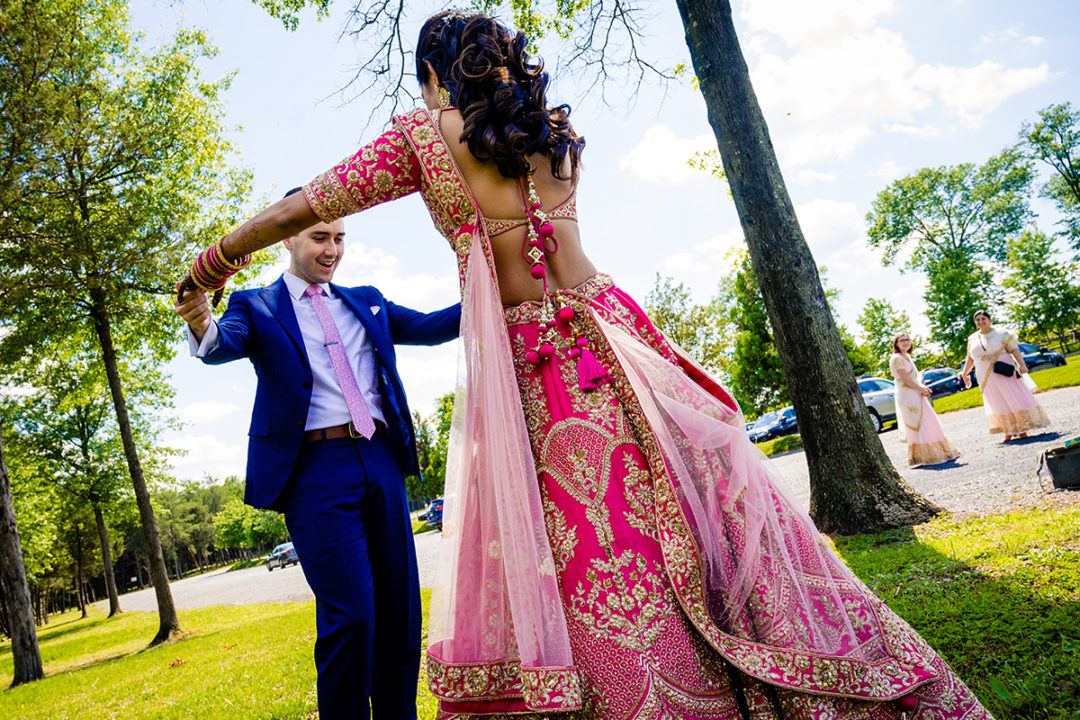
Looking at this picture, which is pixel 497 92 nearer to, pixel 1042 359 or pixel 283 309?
pixel 283 309

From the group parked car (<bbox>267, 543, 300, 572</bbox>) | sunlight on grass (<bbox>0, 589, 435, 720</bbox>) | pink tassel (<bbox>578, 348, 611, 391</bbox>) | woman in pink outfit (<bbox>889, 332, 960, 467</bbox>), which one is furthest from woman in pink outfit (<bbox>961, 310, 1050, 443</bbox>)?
parked car (<bbox>267, 543, 300, 572</bbox>)

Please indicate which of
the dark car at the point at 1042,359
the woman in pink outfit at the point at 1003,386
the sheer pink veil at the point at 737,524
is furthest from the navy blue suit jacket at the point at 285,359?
the dark car at the point at 1042,359

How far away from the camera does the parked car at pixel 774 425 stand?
99.9 feet

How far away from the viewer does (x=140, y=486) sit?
1226 centimetres

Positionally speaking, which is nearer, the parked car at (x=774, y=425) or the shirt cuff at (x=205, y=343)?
the shirt cuff at (x=205, y=343)

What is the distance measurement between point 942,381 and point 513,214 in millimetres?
36324

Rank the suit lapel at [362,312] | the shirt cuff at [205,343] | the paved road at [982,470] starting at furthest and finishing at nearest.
Result: the paved road at [982,470], the suit lapel at [362,312], the shirt cuff at [205,343]

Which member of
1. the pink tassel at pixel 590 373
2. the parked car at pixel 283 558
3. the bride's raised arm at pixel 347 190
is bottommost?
the parked car at pixel 283 558

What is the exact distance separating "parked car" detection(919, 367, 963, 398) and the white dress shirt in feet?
113

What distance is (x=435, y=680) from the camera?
64.7 inches

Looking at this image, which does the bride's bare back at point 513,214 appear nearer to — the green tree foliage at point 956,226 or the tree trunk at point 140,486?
the tree trunk at point 140,486

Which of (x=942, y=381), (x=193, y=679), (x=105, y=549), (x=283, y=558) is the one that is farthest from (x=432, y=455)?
(x=193, y=679)

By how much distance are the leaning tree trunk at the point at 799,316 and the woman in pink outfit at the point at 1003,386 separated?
6.02 meters

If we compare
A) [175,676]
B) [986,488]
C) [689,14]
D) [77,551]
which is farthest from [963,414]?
[77,551]
